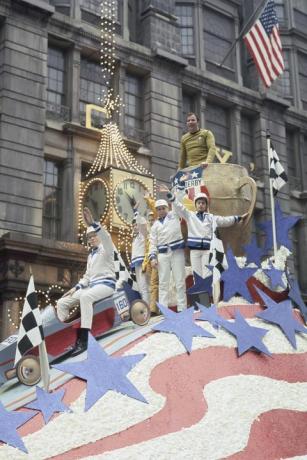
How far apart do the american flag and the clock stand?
5.91m

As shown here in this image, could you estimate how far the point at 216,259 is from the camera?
32.7 ft

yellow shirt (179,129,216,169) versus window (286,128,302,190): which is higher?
window (286,128,302,190)

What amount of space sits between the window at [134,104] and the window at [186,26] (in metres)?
3.94

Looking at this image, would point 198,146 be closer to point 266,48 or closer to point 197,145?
point 197,145

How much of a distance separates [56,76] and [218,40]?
943cm

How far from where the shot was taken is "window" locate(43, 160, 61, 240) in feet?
70.6

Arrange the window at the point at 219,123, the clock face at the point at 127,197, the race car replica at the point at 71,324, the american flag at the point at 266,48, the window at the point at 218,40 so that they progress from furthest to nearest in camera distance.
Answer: the window at the point at 218,40
the window at the point at 219,123
the clock face at the point at 127,197
the american flag at the point at 266,48
the race car replica at the point at 71,324

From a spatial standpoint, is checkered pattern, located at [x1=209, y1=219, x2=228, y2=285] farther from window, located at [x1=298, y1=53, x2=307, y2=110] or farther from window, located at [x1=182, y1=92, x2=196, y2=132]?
window, located at [x1=298, y1=53, x2=307, y2=110]

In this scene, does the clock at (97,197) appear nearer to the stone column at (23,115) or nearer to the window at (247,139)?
the stone column at (23,115)

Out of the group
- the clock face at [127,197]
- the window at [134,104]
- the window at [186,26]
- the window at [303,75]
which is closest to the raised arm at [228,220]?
the clock face at [127,197]

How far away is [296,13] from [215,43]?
6.04 m

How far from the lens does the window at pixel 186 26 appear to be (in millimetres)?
28042

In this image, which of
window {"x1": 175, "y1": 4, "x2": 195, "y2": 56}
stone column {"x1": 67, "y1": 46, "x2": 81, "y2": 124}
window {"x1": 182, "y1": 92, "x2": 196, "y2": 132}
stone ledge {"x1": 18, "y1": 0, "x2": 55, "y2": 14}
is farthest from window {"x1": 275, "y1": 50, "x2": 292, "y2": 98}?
stone ledge {"x1": 18, "y1": 0, "x2": 55, "y2": 14}

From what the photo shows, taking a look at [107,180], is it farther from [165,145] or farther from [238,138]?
[238,138]
